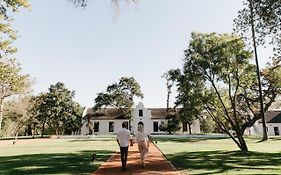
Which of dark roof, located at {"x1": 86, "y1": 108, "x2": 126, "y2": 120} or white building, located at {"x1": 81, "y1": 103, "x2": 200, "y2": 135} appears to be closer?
white building, located at {"x1": 81, "y1": 103, "x2": 200, "y2": 135}

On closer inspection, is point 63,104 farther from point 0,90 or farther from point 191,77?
point 191,77

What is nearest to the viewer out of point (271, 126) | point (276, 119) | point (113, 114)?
point (113, 114)

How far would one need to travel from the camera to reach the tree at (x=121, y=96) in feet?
193

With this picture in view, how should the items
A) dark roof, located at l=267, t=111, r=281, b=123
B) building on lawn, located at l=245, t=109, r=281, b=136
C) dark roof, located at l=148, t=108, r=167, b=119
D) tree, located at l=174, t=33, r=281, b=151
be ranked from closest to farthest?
tree, located at l=174, t=33, r=281, b=151 < dark roof, located at l=148, t=108, r=167, b=119 < building on lawn, located at l=245, t=109, r=281, b=136 < dark roof, located at l=267, t=111, r=281, b=123

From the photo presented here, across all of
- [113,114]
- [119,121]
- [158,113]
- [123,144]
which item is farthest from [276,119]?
[123,144]

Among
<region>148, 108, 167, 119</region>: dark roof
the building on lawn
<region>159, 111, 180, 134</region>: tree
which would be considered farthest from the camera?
the building on lawn

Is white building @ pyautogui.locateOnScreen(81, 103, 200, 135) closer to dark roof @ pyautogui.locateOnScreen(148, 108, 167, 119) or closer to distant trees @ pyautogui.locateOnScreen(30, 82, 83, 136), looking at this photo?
dark roof @ pyautogui.locateOnScreen(148, 108, 167, 119)

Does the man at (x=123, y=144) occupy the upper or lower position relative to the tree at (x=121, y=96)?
lower

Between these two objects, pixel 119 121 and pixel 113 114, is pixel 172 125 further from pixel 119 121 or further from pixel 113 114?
pixel 113 114

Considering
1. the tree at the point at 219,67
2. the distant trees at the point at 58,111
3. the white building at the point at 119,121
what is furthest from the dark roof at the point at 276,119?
the tree at the point at 219,67

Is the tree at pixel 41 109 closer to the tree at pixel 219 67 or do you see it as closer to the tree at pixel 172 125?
the tree at pixel 172 125

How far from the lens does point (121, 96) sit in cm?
5869

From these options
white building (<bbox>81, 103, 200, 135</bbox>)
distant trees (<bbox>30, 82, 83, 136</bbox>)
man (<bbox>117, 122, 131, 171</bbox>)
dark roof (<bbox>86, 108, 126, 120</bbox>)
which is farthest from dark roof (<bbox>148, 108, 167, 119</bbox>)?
man (<bbox>117, 122, 131, 171</bbox>)

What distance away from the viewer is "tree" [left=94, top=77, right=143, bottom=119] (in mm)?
58688
